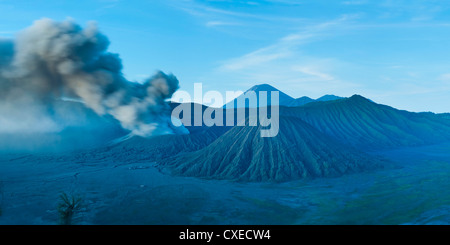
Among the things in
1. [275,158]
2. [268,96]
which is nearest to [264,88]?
[268,96]

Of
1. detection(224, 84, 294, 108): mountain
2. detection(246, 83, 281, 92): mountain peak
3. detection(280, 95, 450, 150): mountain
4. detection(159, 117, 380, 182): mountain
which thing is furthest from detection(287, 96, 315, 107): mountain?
detection(159, 117, 380, 182): mountain

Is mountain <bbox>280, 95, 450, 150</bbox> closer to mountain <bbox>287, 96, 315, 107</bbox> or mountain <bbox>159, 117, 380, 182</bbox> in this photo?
mountain <bbox>159, 117, 380, 182</bbox>

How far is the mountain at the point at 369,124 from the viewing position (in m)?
70.2

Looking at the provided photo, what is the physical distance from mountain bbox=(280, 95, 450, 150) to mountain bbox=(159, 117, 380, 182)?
24643 millimetres

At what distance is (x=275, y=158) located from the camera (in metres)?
39.8

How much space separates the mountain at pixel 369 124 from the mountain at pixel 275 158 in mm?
24643

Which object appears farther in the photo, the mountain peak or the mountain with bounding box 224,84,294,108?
the mountain peak

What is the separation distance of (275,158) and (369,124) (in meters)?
48.7

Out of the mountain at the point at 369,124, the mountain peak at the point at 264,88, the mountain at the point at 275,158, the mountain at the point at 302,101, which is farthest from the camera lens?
the mountain peak at the point at 264,88

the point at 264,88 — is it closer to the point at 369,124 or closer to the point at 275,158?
the point at 369,124

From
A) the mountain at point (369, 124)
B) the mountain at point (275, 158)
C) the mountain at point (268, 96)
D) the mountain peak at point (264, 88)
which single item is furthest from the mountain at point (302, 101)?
the mountain at point (275, 158)

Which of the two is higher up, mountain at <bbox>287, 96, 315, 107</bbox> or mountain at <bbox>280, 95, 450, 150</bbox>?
mountain at <bbox>287, 96, 315, 107</bbox>

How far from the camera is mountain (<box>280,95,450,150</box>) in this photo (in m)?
70.2

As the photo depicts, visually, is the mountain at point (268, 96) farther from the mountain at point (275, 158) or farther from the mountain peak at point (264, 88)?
the mountain at point (275, 158)
